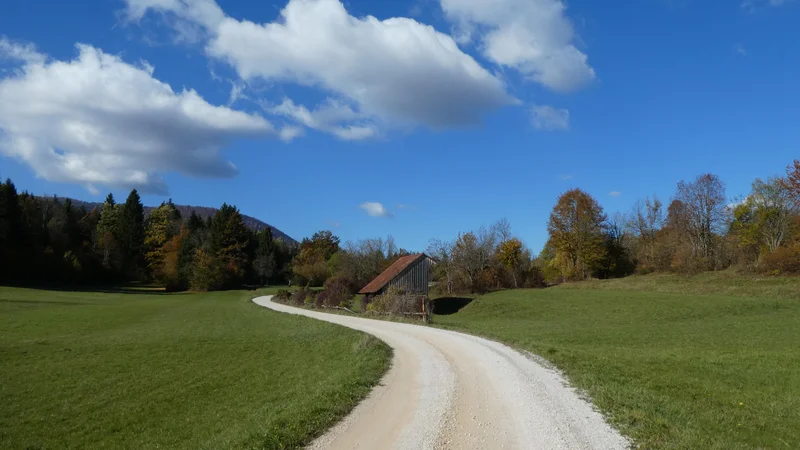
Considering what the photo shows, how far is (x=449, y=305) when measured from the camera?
178ft

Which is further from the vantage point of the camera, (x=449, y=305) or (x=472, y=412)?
(x=449, y=305)

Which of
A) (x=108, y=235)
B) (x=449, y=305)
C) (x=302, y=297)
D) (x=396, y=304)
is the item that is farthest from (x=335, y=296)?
(x=108, y=235)

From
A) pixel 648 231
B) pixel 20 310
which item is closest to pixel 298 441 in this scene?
pixel 20 310

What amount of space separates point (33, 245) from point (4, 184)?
10.7 meters

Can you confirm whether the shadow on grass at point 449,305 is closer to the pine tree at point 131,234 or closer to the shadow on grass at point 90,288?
the shadow on grass at point 90,288

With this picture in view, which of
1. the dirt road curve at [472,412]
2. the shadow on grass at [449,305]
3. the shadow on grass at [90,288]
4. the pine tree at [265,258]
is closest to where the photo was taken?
the dirt road curve at [472,412]

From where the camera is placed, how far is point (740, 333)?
24922 mm

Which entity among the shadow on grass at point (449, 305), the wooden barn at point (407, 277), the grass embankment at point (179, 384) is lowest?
the grass embankment at point (179, 384)

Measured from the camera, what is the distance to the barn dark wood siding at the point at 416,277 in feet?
168

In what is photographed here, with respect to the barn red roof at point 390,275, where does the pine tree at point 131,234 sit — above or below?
above

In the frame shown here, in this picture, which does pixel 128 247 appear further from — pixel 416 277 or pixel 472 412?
pixel 472 412

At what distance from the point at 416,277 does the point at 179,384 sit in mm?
38136

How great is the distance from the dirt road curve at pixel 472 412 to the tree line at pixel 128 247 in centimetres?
8263

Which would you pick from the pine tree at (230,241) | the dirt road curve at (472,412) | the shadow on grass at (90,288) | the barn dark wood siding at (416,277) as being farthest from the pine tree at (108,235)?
the dirt road curve at (472,412)
